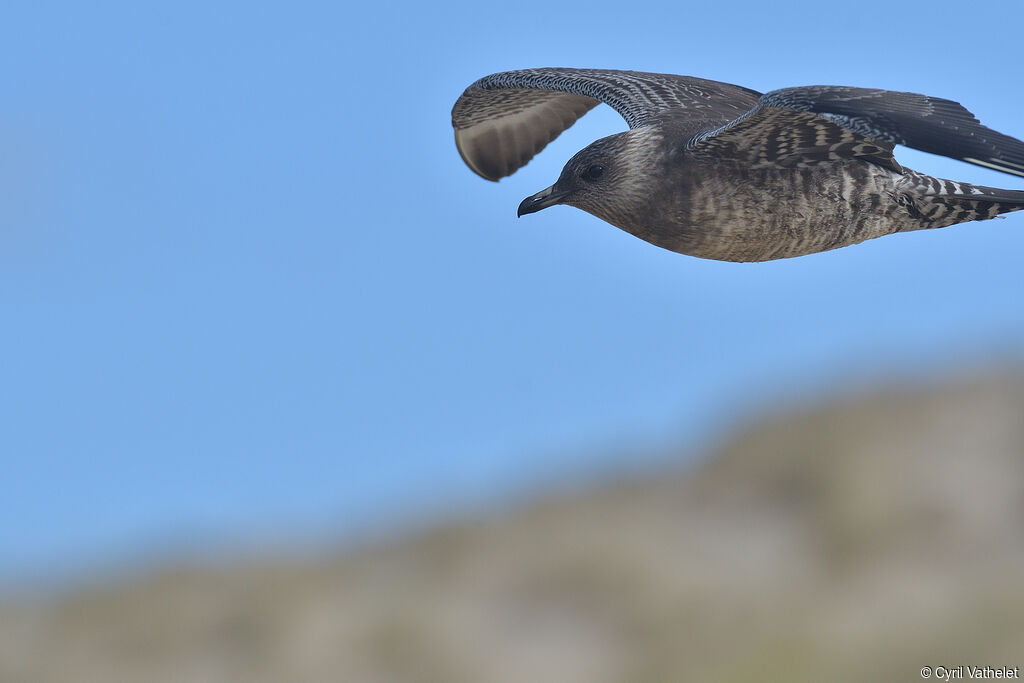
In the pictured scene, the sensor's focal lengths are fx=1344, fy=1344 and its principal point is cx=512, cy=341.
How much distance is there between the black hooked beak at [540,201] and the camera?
306 inches

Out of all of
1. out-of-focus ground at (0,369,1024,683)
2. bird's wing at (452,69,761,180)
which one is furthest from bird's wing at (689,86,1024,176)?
out-of-focus ground at (0,369,1024,683)

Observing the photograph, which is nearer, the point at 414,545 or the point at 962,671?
the point at 962,671

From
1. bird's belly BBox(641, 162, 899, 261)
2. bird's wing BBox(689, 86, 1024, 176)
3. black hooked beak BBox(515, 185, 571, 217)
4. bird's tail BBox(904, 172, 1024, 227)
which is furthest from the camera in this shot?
black hooked beak BBox(515, 185, 571, 217)

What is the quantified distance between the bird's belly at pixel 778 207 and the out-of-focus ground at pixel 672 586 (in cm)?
1050

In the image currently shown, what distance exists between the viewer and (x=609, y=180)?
297 inches

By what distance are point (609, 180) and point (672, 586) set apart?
49.8 feet

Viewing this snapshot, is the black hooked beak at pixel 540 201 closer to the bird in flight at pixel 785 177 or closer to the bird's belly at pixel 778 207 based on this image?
the bird in flight at pixel 785 177

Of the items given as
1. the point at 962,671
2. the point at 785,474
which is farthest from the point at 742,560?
the point at 962,671

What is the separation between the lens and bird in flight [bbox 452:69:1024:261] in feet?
20.8

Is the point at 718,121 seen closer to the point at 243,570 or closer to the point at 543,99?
the point at 543,99

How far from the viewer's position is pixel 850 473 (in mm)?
23688

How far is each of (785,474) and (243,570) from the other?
10221 mm

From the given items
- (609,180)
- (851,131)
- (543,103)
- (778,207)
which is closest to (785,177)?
(778,207)

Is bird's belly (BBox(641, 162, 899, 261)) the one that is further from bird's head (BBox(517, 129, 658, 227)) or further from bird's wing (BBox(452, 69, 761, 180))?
bird's wing (BBox(452, 69, 761, 180))
